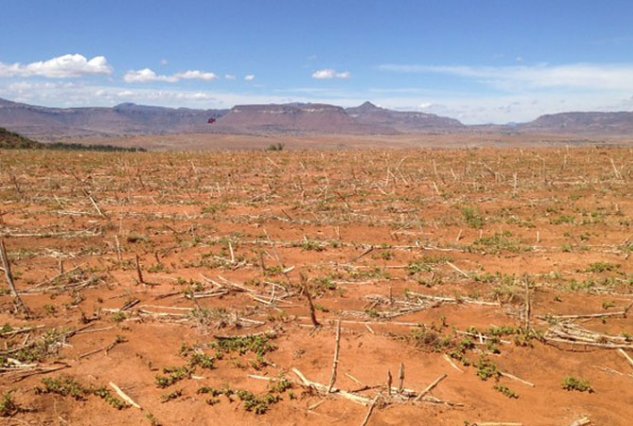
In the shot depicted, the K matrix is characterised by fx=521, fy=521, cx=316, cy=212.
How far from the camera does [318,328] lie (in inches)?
282

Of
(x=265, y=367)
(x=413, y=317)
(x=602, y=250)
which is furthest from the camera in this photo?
(x=602, y=250)

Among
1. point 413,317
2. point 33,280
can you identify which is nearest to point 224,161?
point 33,280

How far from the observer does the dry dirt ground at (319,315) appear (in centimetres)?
556

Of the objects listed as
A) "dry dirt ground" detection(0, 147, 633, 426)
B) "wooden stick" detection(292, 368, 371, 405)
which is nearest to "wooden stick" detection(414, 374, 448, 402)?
"dry dirt ground" detection(0, 147, 633, 426)

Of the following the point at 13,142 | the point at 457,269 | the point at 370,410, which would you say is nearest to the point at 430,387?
the point at 370,410

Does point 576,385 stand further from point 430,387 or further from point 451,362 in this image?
point 430,387

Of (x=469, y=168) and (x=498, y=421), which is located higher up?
(x=469, y=168)

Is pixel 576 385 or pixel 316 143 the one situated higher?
pixel 316 143

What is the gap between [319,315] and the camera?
7.70 m

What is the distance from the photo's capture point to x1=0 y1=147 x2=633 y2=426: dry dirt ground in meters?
5.56

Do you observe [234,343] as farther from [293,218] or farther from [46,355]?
[293,218]

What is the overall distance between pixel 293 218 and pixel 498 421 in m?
10.1

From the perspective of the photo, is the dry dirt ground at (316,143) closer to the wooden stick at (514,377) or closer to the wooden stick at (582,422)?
the wooden stick at (514,377)

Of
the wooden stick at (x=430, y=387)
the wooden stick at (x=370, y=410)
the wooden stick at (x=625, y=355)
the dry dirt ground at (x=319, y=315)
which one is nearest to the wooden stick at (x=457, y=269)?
the dry dirt ground at (x=319, y=315)
